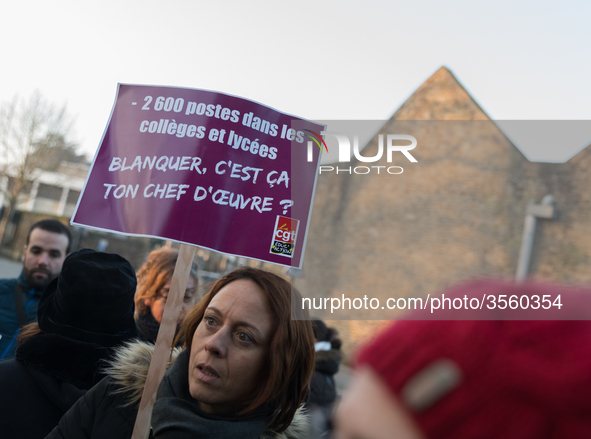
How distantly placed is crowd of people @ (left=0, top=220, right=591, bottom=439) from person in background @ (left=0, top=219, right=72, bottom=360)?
0.25 ft

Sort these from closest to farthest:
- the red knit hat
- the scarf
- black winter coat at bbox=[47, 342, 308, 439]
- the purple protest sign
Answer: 1. the red knit hat
2. the scarf
3. black winter coat at bbox=[47, 342, 308, 439]
4. the purple protest sign

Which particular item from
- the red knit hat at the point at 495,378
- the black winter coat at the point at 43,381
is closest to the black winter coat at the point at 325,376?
the black winter coat at the point at 43,381

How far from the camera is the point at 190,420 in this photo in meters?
1.63

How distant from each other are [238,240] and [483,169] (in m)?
1.18

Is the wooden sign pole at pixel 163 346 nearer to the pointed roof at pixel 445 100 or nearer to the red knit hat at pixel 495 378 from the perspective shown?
the pointed roof at pixel 445 100

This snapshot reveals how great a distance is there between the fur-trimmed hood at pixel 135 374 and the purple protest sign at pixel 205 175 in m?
0.54

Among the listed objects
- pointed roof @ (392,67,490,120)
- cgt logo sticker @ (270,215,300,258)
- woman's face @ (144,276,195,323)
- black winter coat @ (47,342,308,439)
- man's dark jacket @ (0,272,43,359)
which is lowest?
black winter coat @ (47,342,308,439)

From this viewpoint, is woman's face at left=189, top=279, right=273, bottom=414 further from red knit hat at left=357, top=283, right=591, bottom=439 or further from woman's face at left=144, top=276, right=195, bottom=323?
woman's face at left=144, top=276, right=195, bottom=323

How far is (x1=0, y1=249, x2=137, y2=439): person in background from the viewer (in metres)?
2.00

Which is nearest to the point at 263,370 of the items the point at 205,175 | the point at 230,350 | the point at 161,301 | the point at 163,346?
the point at 230,350

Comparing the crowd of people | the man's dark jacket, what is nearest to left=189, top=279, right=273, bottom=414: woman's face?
the crowd of people

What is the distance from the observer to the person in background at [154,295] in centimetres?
319

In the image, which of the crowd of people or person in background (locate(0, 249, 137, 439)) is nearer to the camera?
the crowd of people

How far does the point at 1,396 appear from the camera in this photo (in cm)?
197
